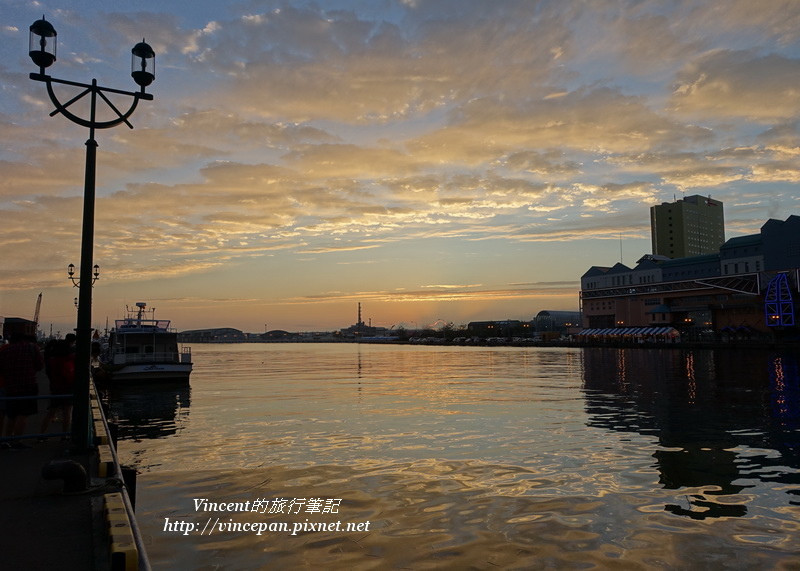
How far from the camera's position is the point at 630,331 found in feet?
461

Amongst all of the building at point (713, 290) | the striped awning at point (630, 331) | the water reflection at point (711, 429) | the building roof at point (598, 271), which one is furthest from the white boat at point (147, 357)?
the building roof at point (598, 271)

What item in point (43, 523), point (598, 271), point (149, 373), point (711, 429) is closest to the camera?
point (43, 523)

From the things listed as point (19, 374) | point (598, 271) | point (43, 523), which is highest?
point (598, 271)

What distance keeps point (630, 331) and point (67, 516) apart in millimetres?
148140

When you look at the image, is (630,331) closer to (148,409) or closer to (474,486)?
(148,409)

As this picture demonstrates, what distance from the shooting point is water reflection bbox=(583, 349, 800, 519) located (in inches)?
507

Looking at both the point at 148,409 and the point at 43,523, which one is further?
the point at 148,409

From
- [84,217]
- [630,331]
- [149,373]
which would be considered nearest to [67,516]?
[84,217]

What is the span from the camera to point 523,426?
21469 mm

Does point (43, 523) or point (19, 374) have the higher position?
point (19, 374)

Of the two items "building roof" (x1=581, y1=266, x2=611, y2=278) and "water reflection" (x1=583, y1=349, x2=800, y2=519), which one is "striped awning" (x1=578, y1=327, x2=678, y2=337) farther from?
"water reflection" (x1=583, y1=349, x2=800, y2=519)

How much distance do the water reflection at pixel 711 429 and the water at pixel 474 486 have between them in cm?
9

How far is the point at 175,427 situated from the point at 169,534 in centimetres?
1378

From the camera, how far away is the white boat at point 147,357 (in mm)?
41688
